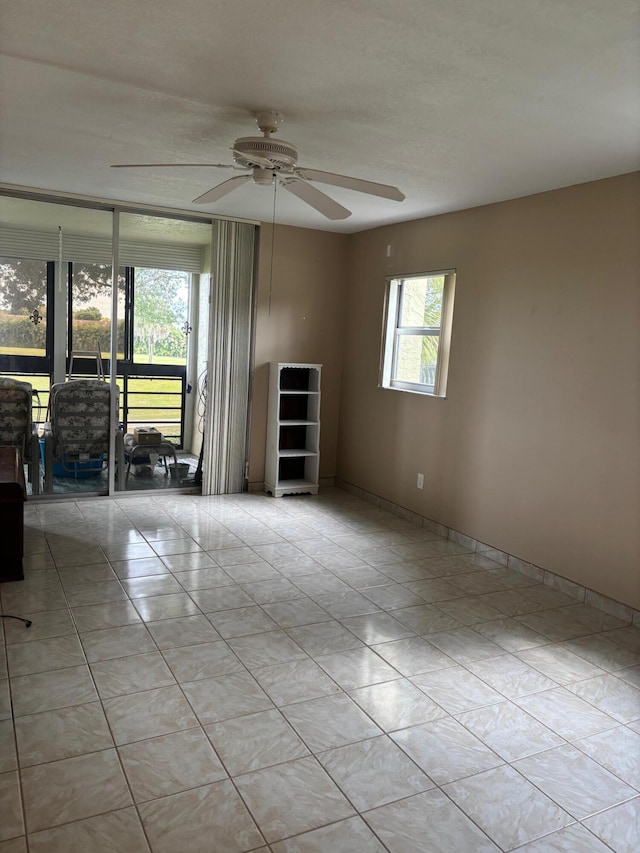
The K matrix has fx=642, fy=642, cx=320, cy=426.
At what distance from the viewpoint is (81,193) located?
4988 millimetres

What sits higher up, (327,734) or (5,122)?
(5,122)

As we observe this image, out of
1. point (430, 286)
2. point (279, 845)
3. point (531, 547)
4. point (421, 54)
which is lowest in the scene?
point (279, 845)

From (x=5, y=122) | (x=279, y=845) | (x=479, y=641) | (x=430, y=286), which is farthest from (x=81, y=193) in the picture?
(x=279, y=845)

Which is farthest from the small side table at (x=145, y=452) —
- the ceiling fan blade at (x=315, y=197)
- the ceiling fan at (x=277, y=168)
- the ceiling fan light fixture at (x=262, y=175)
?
the ceiling fan light fixture at (x=262, y=175)

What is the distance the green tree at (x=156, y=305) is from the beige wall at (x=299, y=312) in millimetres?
706

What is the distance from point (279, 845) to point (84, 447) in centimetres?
420

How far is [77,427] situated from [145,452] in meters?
0.63

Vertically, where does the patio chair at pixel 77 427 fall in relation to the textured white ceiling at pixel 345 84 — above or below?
below

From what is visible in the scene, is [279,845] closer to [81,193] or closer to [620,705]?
[620,705]

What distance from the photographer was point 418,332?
17.4 ft

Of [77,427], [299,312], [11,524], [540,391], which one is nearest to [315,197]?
[540,391]

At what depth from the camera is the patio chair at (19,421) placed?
5148mm

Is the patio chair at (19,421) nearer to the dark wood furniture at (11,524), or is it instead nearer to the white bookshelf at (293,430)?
the dark wood furniture at (11,524)

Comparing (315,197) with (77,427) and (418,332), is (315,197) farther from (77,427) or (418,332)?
(77,427)
